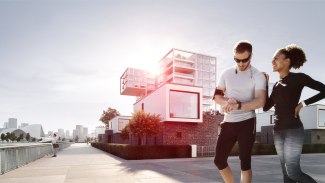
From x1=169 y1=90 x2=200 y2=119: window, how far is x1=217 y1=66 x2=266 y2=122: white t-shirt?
764 inches

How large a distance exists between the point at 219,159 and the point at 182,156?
16.2m

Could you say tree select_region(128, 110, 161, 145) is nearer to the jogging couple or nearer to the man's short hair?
the jogging couple

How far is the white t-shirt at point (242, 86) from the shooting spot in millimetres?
3148

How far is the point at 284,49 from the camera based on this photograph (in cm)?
315

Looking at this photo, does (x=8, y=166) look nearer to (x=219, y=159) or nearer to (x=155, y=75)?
(x=219, y=159)

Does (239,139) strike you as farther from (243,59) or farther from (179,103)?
(179,103)

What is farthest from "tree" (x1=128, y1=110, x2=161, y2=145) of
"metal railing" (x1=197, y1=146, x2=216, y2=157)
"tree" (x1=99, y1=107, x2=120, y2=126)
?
"tree" (x1=99, y1=107, x2=120, y2=126)

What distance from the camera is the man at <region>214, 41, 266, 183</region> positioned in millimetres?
3080

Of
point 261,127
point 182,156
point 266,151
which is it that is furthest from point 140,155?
point 261,127

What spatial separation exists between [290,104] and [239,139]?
0.67m

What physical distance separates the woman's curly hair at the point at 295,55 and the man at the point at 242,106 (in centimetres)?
36

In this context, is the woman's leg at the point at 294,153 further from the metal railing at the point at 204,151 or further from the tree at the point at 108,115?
the tree at the point at 108,115

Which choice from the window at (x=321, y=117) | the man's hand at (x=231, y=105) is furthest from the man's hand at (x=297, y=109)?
the window at (x=321, y=117)

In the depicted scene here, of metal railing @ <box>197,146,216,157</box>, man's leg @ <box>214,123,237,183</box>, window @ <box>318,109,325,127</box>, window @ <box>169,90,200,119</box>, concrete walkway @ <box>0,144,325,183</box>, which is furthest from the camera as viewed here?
window @ <box>318,109,325,127</box>
